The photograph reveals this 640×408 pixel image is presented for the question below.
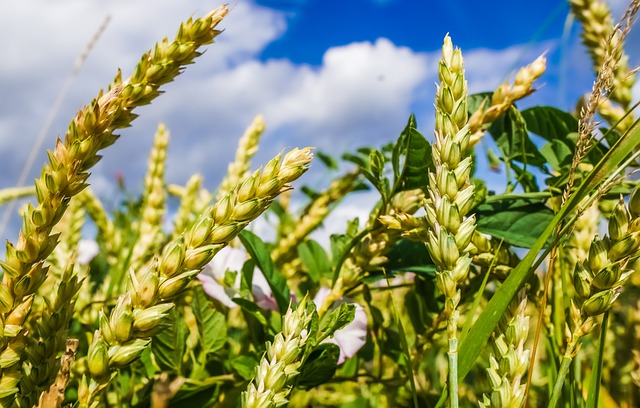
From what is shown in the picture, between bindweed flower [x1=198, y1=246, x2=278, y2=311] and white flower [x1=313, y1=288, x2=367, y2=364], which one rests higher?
bindweed flower [x1=198, y1=246, x2=278, y2=311]

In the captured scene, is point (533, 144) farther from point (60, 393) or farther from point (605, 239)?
point (60, 393)

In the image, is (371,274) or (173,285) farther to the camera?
(371,274)

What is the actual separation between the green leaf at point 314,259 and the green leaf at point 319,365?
316 mm

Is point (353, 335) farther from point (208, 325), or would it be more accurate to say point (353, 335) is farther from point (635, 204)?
point (635, 204)

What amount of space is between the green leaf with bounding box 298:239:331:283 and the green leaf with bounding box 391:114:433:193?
31 cm

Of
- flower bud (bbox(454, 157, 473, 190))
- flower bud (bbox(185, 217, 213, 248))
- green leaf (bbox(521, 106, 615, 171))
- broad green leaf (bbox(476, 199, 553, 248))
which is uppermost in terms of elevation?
green leaf (bbox(521, 106, 615, 171))

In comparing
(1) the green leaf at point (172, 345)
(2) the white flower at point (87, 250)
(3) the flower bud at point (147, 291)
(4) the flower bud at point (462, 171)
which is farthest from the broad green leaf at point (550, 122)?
(2) the white flower at point (87, 250)

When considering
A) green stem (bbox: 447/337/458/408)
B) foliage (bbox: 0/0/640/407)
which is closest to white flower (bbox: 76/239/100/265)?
foliage (bbox: 0/0/640/407)

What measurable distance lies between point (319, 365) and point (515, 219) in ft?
1.24

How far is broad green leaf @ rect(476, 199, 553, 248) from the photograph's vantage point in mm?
842

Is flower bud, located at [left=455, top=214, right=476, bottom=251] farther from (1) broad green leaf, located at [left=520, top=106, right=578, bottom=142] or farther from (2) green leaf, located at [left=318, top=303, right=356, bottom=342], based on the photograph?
(1) broad green leaf, located at [left=520, top=106, right=578, bottom=142]

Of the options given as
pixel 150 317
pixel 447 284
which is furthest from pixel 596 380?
pixel 150 317

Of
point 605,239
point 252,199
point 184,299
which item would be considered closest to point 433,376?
A: point 184,299

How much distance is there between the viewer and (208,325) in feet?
2.90
